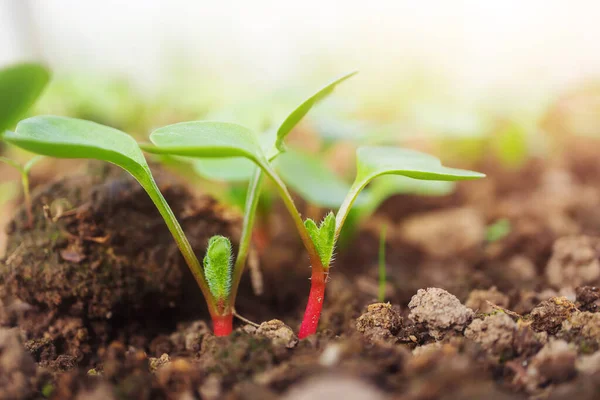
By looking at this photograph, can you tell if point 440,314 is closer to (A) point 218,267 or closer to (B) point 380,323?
(B) point 380,323

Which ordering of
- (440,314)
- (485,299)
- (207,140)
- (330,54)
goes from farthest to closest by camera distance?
1. (330,54)
2. (485,299)
3. (440,314)
4. (207,140)

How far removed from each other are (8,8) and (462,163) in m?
3.12

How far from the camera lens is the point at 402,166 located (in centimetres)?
82

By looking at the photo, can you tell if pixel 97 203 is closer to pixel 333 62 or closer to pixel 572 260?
pixel 572 260

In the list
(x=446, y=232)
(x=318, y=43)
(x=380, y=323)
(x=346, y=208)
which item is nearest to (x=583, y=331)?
(x=380, y=323)

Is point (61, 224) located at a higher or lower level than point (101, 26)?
lower

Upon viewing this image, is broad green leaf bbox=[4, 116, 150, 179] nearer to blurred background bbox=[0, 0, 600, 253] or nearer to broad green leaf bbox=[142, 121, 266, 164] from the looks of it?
broad green leaf bbox=[142, 121, 266, 164]

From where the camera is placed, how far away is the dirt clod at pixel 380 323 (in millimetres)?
839

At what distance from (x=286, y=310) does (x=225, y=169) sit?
400mm

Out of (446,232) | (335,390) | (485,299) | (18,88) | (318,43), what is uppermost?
(318,43)

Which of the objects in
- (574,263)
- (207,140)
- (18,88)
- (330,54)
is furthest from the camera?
(330,54)

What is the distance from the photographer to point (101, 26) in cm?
365

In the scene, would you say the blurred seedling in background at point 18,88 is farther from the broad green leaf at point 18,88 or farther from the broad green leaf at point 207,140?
the broad green leaf at point 207,140

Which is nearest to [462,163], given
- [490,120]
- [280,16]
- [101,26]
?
[490,120]
